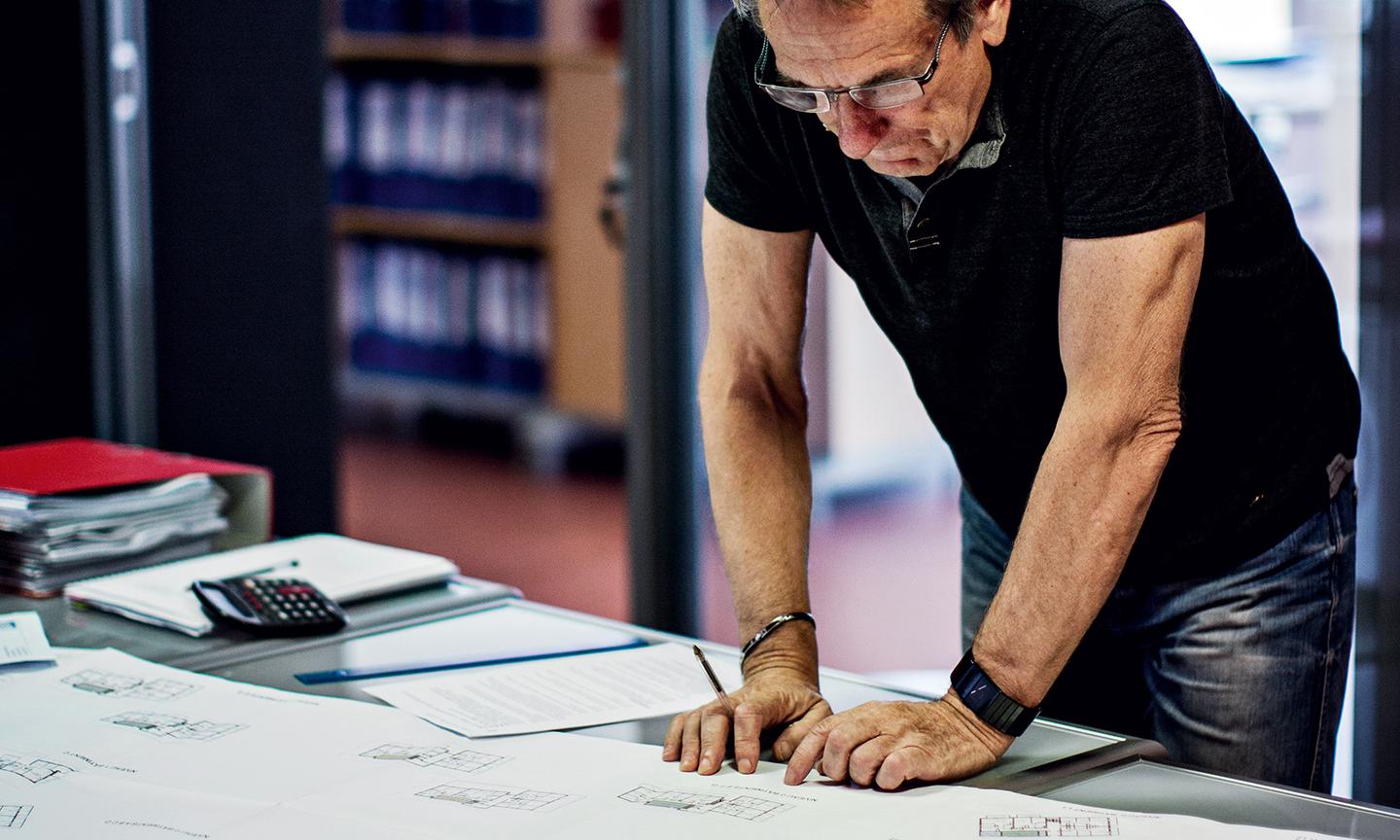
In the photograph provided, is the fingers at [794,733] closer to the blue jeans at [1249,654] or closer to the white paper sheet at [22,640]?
the blue jeans at [1249,654]

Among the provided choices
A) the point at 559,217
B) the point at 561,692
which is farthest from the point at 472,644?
the point at 559,217

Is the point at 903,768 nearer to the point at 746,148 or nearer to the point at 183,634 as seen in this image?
the point at 746,148

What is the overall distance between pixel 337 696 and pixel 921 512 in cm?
306

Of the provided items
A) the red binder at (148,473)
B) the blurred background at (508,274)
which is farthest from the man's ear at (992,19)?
the blurred background at (508,274)

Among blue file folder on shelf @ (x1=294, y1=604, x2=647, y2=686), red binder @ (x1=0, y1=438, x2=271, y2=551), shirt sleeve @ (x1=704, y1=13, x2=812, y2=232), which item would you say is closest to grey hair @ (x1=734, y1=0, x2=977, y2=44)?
shirt sleeve @ (x1=704, y1=13, x2=812, y2=232)

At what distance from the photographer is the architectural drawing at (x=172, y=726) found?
124 cm

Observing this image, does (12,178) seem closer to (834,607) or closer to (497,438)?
(834,607)

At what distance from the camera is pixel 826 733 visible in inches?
45.6

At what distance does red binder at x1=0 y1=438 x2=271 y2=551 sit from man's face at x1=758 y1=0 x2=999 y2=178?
0.96 meters

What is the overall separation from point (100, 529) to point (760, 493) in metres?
0.78

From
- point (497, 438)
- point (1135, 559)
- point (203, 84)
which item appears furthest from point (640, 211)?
→ point (497, 438)

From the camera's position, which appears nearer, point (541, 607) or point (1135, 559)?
point (1135, 559)

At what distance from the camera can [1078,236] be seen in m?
1.18

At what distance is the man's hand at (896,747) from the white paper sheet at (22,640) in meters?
0.73
